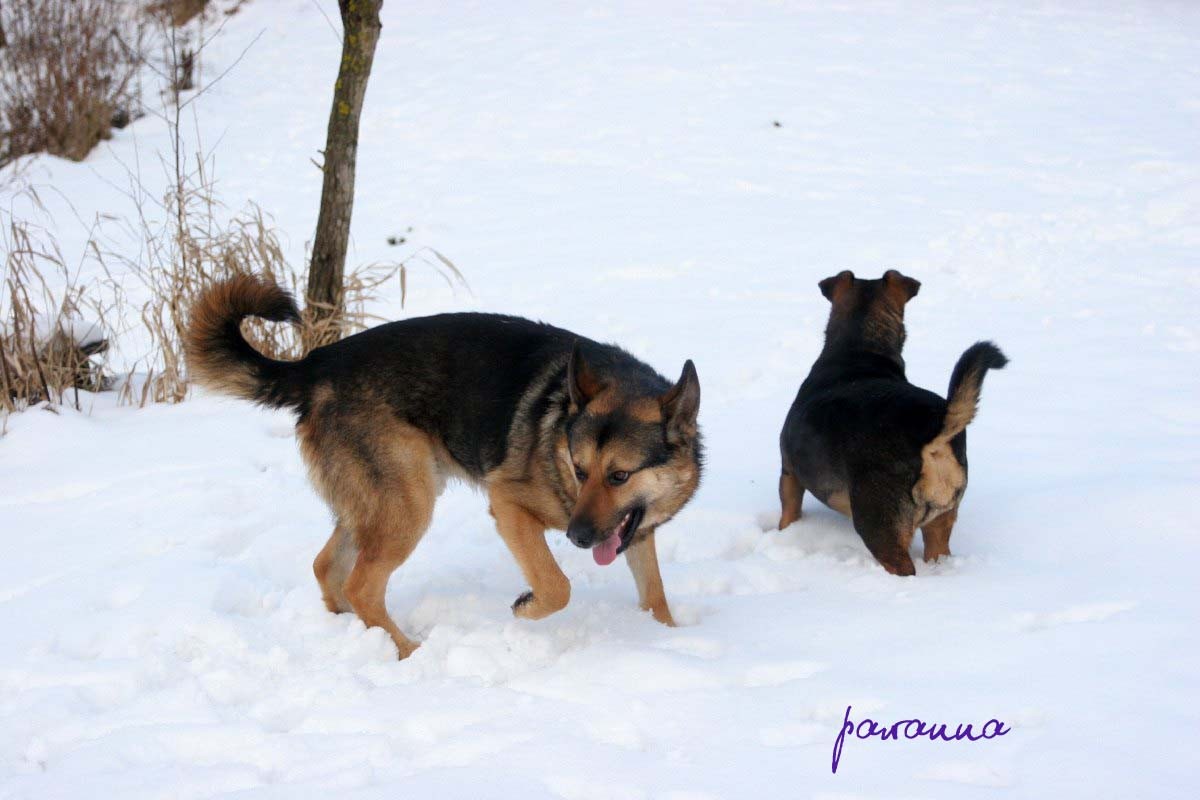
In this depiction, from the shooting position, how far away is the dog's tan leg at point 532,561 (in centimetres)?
380

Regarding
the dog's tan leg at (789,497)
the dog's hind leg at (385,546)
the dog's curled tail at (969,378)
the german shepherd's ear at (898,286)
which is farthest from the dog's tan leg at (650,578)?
the german shepherd's ear at (898,286)

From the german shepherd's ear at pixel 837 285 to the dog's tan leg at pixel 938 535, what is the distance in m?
1.46

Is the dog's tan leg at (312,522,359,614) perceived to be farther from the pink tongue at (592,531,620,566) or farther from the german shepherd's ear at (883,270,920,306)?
the german shepherd's ear at (883,270,920,306)

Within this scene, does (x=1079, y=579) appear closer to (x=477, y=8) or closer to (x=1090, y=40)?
(x=1090, y=40)

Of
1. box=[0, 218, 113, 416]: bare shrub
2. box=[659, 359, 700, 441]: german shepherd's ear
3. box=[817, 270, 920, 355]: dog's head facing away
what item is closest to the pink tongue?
box=[659, 359, 700, 441]: german shepherd's ear

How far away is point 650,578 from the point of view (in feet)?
13.2

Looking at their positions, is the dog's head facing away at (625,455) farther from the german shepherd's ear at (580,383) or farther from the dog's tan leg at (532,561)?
the dog's tan leg at (532,561)

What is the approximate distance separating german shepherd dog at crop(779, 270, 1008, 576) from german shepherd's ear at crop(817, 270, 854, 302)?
1.38ft

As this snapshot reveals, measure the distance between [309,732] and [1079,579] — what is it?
284cm

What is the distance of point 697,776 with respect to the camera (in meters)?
2.80

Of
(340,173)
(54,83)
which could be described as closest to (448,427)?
(340,173)

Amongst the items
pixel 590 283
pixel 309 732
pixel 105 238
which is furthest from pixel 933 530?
pixel 105 238
